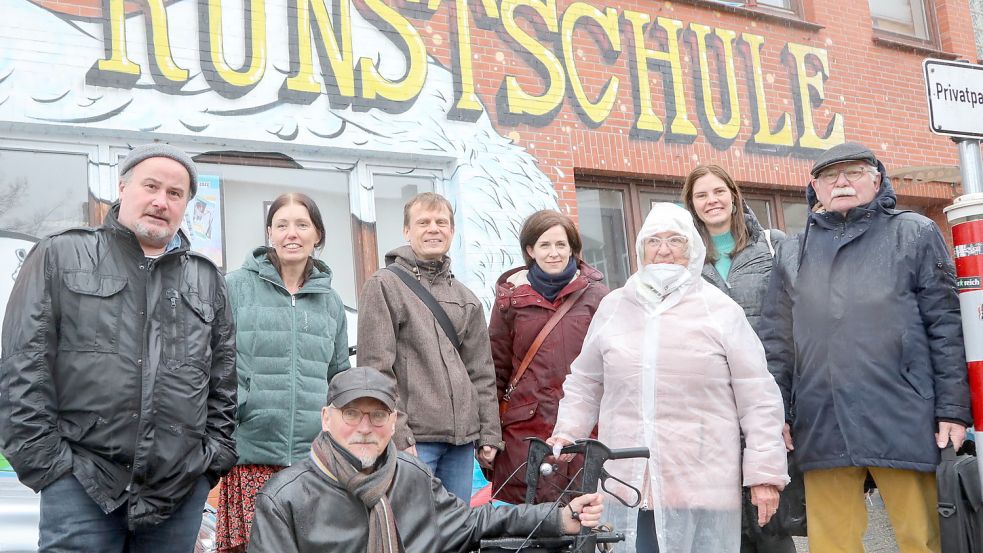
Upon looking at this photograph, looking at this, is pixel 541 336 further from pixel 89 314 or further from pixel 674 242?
pixel 89 314

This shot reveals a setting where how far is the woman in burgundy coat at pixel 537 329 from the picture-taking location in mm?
4359

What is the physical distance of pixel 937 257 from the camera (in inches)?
146

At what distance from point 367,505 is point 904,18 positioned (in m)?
9.73

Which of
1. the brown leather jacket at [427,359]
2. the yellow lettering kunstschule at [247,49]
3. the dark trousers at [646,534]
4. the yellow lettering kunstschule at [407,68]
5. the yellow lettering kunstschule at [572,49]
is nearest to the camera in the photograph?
the dark trousers at [646,534]

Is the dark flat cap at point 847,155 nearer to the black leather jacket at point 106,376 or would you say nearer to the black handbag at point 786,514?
the black handbag at point 786,514

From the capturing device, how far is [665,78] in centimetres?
870

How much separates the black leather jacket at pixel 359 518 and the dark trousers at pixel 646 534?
652 millimetres

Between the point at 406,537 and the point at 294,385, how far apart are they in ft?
3.47

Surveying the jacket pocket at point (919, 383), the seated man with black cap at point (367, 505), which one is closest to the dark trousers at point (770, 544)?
the jacket pocket at point (919, 383)

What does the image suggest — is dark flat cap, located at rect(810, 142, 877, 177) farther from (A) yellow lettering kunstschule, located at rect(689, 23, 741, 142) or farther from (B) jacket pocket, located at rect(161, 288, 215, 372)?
(A) yellow lettering kunstschule, located at rect(689, 23, 741, 142)

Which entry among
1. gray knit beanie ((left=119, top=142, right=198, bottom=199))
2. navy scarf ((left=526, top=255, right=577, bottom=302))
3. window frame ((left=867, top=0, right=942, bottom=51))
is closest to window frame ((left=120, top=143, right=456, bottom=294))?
navy scarf ((left=526, top=255, right=577, bottom=302))

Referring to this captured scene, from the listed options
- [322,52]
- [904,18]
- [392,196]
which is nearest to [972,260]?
[392,196]

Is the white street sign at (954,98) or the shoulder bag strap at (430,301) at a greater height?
the white street sign at (954,98)

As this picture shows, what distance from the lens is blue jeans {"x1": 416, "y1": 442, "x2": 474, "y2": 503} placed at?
13.8ft
